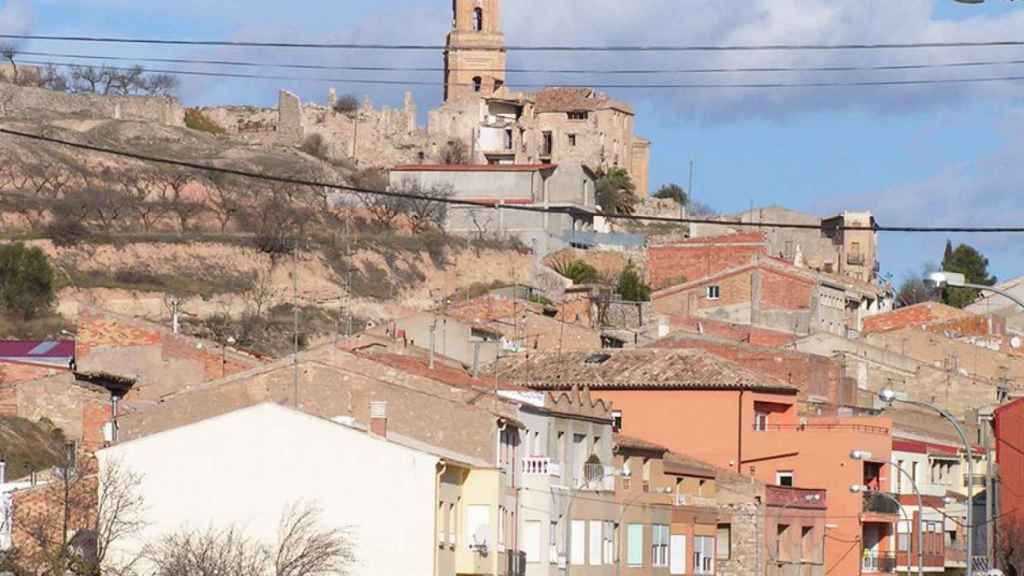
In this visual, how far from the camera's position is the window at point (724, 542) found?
212 ft

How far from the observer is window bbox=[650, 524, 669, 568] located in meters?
59.5

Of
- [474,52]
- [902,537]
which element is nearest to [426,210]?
[474,52]

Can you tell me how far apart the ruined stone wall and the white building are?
89817mm

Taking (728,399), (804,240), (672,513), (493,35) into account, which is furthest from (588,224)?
(672,513)

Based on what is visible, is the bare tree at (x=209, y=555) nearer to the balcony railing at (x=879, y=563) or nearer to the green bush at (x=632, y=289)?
the balcony railing at (x=879, y=563)

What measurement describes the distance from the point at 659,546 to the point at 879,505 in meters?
14.0

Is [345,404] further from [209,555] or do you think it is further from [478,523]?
[209,555]

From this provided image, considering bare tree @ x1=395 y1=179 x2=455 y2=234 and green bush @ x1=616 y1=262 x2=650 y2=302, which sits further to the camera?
bare tree @ x1=395 y1=179 x2=455 y2=234

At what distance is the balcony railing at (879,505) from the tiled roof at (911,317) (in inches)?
1343

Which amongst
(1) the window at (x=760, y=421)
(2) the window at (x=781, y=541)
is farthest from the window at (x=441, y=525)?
(1) the window at (x=760, y=421)

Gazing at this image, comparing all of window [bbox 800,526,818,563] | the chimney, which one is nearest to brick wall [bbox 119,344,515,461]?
the chimney

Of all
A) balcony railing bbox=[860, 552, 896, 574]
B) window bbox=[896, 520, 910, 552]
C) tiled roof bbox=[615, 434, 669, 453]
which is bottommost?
balcony railing bbox=[860, 552, 896, 574]

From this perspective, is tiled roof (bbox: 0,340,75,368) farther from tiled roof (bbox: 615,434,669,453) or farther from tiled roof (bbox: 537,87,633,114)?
tiled roof (bbox: 537,87,633,114)

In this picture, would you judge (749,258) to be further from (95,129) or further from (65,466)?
(65,466)
